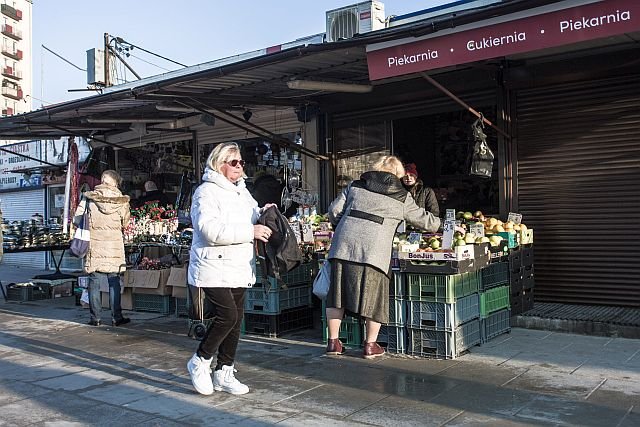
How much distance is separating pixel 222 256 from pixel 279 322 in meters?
2.57

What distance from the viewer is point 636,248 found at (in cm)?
704

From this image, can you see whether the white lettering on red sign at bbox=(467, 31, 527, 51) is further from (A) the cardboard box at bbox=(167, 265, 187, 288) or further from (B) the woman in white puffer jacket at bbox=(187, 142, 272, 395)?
(A) the cardboard box at bbox=(167, 265, 187, 288)

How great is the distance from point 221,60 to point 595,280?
5.75 m

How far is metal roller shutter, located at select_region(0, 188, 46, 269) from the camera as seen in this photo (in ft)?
56.7

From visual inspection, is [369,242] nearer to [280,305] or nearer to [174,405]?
[280,305]

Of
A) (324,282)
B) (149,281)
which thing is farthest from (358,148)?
(324,282)

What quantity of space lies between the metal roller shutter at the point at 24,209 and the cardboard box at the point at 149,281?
352 inches

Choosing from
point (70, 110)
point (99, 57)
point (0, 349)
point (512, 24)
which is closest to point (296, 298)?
point (0, 349)

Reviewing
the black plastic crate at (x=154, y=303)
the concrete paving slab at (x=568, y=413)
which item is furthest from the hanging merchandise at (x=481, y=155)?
the black plastic crate at (x=154, y=303)

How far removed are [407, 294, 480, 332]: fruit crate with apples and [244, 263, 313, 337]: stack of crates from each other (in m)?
1.67

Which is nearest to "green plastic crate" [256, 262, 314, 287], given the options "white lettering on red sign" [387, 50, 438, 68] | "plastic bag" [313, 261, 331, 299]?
"plastic bag" [313, 261, 331, 299]

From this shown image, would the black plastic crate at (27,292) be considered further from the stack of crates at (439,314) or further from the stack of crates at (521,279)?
the stack of crates at (521,279)

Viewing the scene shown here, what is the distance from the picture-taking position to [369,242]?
18.2ft

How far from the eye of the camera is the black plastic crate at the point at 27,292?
10.9 meters
